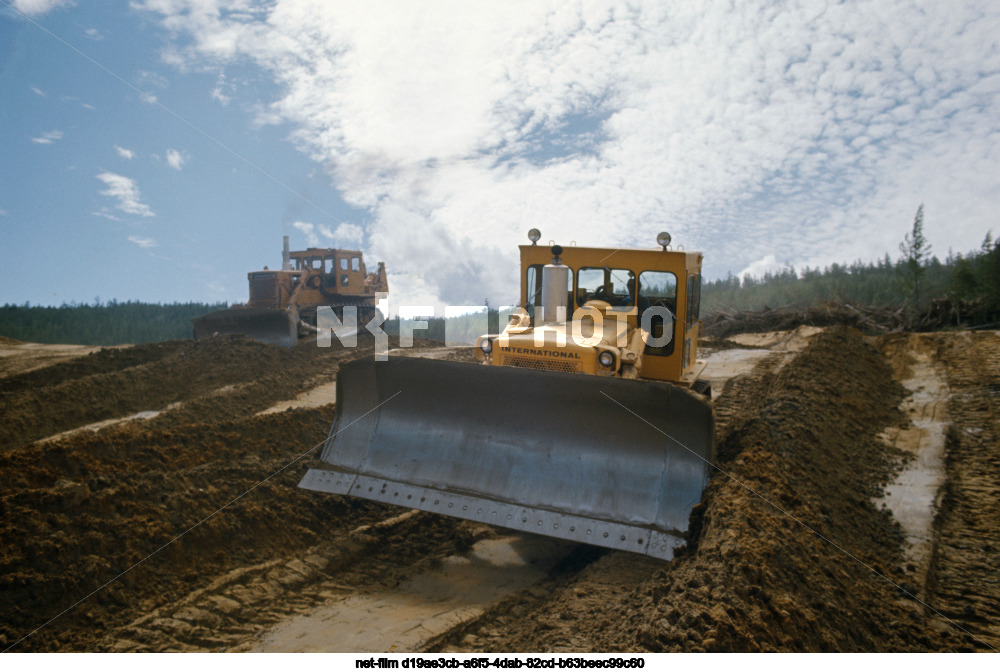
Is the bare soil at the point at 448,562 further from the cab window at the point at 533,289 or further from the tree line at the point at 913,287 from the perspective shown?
the tree line at the point at 913,287

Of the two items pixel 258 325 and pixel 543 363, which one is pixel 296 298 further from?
pixel 543 363

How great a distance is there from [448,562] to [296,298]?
16.5 meters

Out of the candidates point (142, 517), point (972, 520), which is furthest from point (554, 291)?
point (972, 520)

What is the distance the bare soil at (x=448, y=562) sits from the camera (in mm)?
3324

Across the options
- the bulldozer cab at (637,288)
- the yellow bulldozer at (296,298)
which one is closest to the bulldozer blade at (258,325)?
the yellow bulldozer at (296,298)

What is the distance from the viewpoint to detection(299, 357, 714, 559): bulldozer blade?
4324 millimetres

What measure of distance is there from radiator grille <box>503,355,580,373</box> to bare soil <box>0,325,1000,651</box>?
1.46 m

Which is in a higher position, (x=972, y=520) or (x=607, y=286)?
(x=607, y=286)

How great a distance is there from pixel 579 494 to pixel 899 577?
91.0 inches

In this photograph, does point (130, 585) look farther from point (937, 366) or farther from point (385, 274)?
point (385, 274)

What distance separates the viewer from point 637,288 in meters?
6.26

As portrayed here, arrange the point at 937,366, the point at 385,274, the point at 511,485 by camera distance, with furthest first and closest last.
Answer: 1. the point at 385,274
2. the point at 937,366
3. the point at 511,485

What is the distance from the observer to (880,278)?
43000 mm

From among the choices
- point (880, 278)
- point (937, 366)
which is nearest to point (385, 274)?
point (937, 366)
